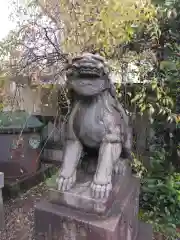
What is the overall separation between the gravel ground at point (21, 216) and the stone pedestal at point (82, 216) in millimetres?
591

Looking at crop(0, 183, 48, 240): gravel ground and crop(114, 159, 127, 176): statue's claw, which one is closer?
crop(114, 159, 127, 176): statue's claw

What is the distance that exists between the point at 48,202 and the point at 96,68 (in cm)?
76

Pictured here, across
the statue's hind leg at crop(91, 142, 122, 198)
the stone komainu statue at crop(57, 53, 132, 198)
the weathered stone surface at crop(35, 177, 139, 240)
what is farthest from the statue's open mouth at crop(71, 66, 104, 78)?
the weathered stone surface at crop(35, 177, 139, 240)

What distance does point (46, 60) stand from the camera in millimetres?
2271

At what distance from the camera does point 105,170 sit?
1194 millimetres

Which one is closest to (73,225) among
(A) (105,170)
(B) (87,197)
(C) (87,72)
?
(B) (87,197)

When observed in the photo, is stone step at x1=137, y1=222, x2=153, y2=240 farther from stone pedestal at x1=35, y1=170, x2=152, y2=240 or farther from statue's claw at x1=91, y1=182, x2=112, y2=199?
statue's claw at x1=91, y1=182, x2=112, y2=199

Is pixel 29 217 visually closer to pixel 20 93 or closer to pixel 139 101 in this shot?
pixel 20 93

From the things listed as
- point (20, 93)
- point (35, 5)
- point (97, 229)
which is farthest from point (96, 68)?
point (20, 93)

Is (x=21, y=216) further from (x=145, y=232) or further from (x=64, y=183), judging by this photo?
(x=64, y=183)

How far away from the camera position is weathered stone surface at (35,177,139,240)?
109 centimetres

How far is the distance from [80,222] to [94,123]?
1.62 feet

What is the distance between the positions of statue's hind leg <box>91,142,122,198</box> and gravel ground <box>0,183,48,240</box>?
78 centimetres

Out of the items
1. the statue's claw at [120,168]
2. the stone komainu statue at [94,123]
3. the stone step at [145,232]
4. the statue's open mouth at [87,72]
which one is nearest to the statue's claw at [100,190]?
the stone komainu statue at [94,123]
